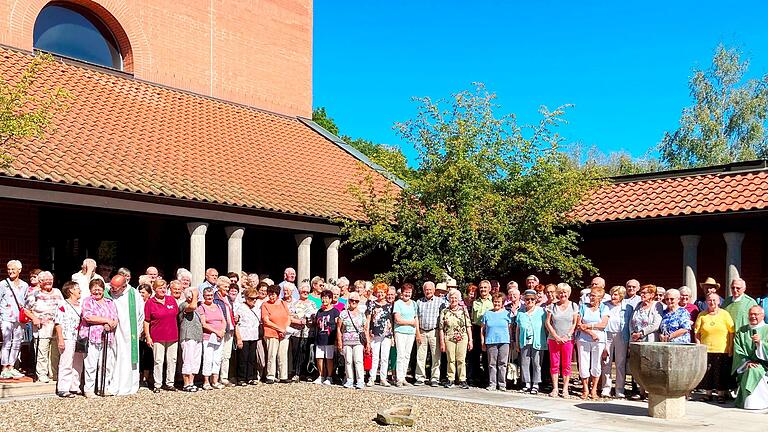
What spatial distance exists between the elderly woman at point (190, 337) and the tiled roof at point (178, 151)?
294cm

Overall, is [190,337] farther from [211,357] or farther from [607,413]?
[607,413]

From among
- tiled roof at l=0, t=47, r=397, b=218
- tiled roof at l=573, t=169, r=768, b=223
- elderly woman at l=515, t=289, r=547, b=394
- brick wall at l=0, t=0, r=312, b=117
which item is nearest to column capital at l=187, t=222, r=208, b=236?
tiled roof at l=0, t=47, r=397, b=218

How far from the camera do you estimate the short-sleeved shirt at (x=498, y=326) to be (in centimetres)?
1286

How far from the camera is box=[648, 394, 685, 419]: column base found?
33.5 feet

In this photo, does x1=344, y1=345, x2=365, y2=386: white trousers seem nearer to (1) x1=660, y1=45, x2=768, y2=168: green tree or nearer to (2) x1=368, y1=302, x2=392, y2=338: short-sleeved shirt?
(2) x1=368, y1=302, x2=392, y2=338: short-sleeved shirt

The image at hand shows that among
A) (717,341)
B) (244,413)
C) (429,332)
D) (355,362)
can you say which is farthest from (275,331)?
(717,341)

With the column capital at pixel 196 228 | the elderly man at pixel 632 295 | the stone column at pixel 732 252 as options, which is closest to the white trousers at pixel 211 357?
the column capital at pixel 196 228

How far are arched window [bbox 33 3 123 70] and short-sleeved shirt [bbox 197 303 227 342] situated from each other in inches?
387

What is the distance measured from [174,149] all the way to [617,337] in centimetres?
954

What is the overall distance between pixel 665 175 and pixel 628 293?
609 cm

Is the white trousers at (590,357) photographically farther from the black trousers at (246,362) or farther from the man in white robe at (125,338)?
the man in white robe at (125,338)

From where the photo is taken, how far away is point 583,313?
488 inches

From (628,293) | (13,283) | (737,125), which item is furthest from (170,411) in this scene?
(737,125)

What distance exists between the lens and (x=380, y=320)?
526 inches
